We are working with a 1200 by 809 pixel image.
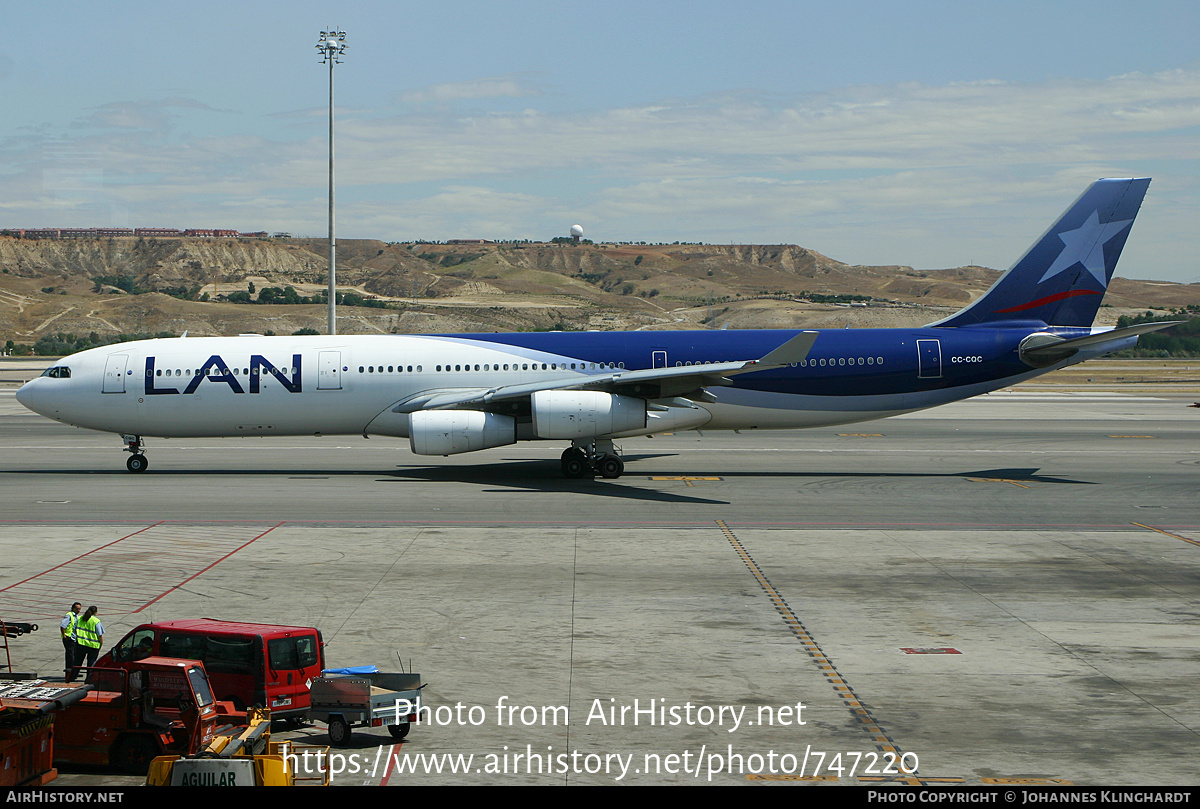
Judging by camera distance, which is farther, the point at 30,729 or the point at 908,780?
the point at 908,780

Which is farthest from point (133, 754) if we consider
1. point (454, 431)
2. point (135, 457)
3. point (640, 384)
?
point (135, 457)

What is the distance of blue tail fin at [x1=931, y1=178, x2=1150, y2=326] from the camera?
3622cm

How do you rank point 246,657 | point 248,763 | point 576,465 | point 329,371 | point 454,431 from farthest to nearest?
point 329,371 < point 576,465 < point 454,431 < point 246,657 < point 248,763

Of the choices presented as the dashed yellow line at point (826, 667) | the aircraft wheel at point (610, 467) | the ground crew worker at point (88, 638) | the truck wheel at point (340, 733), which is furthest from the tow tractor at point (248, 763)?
the aircraft wheel at point (610, 467)

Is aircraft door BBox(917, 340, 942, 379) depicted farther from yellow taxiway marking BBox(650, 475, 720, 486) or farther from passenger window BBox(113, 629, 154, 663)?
passenger window BBox(113, 629, 154, 663)

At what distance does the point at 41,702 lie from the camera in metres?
10.7

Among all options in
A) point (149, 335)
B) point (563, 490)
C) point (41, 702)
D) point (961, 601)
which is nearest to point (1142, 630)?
point (961, 601)

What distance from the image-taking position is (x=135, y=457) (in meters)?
35.4

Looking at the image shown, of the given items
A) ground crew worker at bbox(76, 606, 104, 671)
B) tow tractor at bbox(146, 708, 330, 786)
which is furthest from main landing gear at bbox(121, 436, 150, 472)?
tow tractor at bbox(146, 708, 330, 786)

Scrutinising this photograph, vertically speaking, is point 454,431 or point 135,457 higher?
point 454,431

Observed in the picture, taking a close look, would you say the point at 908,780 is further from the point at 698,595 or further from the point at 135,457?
the point at 135,457

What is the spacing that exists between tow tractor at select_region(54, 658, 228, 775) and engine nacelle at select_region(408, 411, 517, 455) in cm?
2093

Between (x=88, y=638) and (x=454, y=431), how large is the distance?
1876 cm

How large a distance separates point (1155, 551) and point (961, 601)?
774cm
